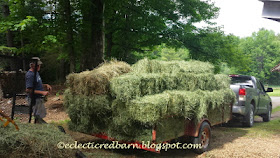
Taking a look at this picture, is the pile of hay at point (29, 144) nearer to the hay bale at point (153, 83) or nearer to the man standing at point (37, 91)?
the hay bale at point (153, 83)

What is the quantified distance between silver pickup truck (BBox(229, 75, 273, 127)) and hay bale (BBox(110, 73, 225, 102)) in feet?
9.38

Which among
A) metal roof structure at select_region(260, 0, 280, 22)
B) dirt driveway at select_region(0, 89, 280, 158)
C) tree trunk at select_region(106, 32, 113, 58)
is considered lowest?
dirt driveway at select_region(0, 89, 280, 158)

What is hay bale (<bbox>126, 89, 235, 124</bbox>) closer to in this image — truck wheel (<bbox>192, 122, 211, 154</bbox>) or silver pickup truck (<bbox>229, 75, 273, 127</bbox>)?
truck wheel (<bbox>192, 122, 211, 154</bbox>)

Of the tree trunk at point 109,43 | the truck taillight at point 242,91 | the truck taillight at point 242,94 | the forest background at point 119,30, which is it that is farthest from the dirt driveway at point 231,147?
the tree trunk at point 109,43

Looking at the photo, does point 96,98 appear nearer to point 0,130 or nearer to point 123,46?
point 0,130

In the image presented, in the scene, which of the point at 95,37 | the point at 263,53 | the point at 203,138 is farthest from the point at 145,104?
the point at 263,53

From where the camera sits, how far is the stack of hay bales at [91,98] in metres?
5.68

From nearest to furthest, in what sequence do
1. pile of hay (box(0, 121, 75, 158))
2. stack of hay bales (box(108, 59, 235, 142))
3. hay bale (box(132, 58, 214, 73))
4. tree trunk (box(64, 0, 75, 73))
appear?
pile of hay (box(0, 121, 75, 158)), stack of hay bales (box(108, 59, 235, 142)), hay bale (box(132, 58, 214, 73)), tree trunk (box(64, 0, 75, 73))

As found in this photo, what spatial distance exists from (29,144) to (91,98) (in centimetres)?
270

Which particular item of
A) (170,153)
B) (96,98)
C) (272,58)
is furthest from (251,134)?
(272,58)

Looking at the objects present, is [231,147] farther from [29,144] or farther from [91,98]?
[29,144]

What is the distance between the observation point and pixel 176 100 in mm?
5684

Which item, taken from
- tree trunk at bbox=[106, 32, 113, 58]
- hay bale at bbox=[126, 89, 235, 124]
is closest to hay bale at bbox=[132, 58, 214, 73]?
hay bale at bbox=[126, 89, 235, 124]

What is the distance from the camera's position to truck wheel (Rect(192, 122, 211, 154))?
6320mm
